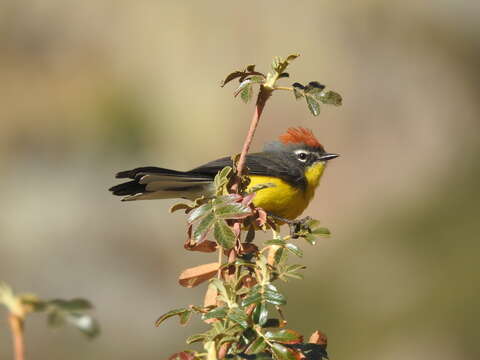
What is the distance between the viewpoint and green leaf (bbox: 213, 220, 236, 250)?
1.61 m

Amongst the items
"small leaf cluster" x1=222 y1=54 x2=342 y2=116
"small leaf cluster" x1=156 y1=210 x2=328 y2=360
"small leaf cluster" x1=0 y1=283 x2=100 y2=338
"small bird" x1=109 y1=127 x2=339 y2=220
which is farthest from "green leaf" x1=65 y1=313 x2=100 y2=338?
"small bird" x1=109 y1=127 x2=339 y2=220

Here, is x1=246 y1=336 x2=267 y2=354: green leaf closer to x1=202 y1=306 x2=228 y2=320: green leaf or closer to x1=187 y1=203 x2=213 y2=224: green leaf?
x1=202 y1=306 x2=228 y2=320: green leaf

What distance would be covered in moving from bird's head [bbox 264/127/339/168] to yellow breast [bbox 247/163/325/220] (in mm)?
220

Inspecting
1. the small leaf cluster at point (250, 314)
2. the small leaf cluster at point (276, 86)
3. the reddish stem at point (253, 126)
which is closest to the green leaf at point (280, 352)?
the small leaf cluster at point (250, 314)

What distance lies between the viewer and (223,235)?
1.61 m

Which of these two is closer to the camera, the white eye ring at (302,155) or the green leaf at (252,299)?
the green leaf at (252,299)

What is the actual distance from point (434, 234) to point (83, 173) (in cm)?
469

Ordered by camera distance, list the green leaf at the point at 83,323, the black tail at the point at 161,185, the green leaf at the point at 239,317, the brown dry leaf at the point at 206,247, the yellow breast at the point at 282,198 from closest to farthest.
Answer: the green leaf at the point at 83,323, the green leaf at the point at 239,317, the brown dry leaf at the point at 206,247, the black tail at the point at 161,185, the yellow breast at the point at 282,198

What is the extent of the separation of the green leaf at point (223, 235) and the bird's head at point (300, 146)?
3.35 meters

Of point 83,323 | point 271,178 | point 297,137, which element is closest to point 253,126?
point 83,323

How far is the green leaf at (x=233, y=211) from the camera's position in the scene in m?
1.62

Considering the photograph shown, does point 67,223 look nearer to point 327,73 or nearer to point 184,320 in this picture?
point 327,73

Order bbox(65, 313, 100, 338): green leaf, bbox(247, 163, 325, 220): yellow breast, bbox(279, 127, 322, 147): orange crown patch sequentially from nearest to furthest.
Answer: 1. bbox(65, 313, 100, 338): green leaf
2. bbox(247, 163, 325, 220): yellow breast
3. bbox(279, 127, 322, 147): orange crown patch

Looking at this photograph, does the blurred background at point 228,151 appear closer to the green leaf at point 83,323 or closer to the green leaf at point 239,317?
the green leaf at point 239,317
